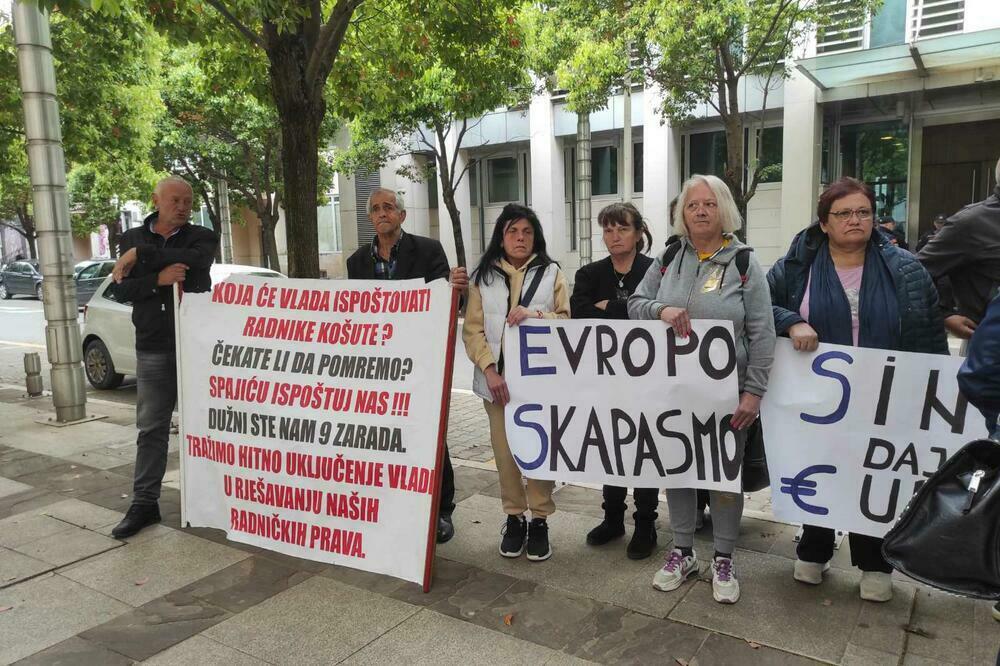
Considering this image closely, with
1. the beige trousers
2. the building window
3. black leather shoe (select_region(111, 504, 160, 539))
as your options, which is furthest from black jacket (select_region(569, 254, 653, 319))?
the building window

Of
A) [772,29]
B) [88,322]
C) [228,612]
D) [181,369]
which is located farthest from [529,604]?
[772,29]

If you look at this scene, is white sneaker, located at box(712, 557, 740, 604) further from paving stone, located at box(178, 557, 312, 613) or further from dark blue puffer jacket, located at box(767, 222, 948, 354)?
paving stone, located at box(178, 557, 312, 613)

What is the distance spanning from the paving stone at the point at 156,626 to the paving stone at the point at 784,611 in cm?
211

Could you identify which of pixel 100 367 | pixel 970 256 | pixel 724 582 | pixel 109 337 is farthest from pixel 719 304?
pixel 100 367

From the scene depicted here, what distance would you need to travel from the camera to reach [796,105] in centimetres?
1756

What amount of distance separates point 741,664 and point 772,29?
12.0 metres

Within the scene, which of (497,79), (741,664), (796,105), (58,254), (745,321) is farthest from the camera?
(796,105)

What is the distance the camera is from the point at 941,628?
3029mm

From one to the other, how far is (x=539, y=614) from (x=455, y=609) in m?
0.38

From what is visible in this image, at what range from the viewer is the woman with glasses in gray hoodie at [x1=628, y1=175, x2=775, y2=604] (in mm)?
3262

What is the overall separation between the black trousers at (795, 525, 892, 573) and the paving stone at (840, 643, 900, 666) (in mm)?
525

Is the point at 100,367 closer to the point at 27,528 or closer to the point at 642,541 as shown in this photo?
the point at 27,528

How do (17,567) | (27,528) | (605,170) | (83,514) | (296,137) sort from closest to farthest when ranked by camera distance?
(17,567) < (27,528) < (83,514) < (296,137) < (605,170)

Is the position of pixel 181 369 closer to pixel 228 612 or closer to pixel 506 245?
pixel 228 612
